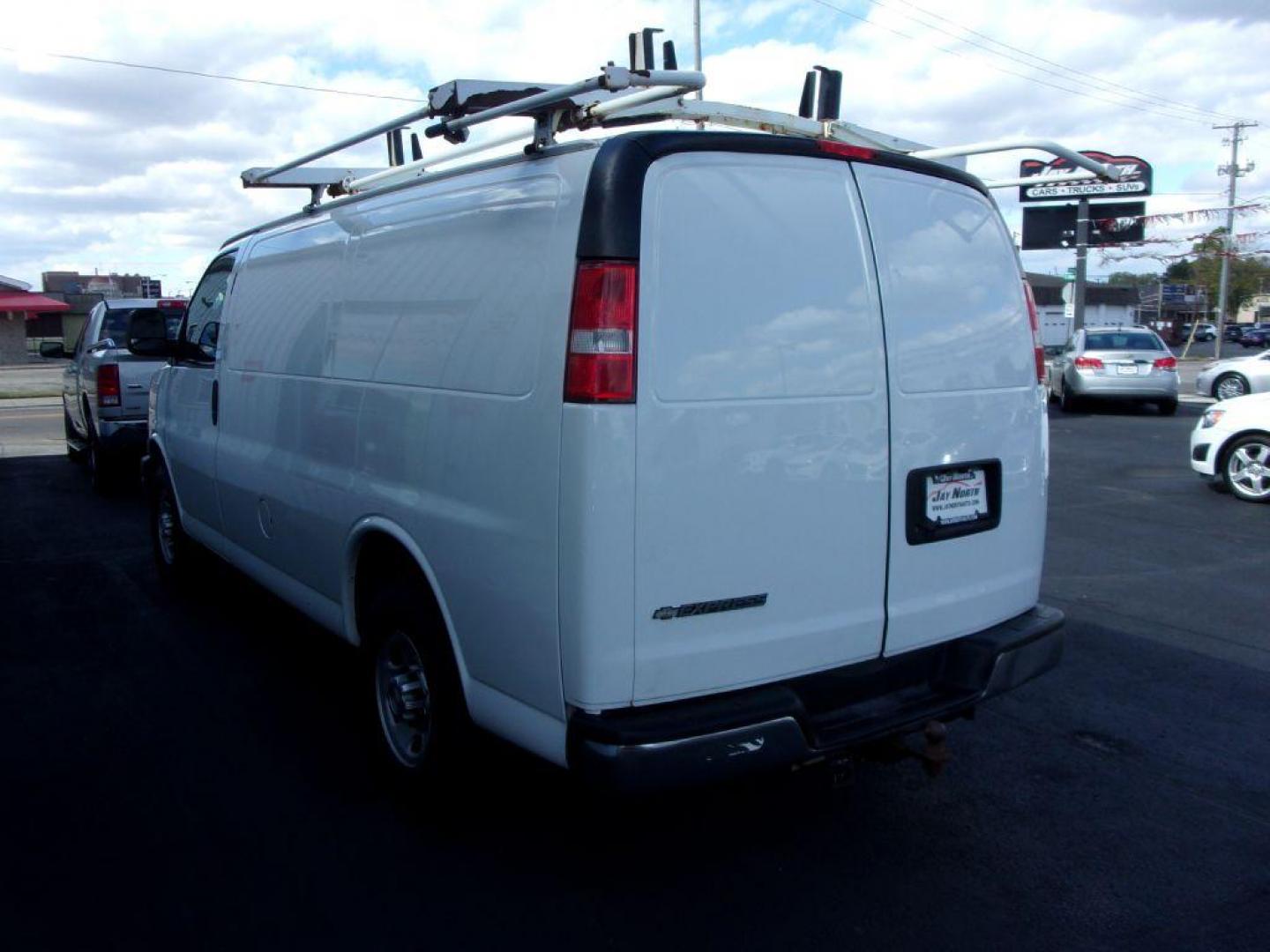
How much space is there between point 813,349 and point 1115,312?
99.1m

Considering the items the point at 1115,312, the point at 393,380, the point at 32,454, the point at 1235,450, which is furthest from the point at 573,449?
the point at 1115,312

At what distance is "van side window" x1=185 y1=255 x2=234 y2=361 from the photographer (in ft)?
20.2

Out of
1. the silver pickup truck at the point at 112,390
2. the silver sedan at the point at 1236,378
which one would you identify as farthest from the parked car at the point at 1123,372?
the silver pickup truck at the point at 112,390

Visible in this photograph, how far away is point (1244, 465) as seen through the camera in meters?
10.5

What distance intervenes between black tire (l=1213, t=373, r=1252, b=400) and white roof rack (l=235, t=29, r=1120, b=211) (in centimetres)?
1888

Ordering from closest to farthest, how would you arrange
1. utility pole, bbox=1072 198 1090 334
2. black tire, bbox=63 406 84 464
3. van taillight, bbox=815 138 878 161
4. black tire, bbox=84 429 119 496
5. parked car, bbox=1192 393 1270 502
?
van taillight, bbox=815 138 878 161
parked car, bbox=1192 393 1270 502
black tire, bbox=84 429 119 496
black tire, bbox=63 406 84 464
utility pole, bbox=1072 198 1090 334

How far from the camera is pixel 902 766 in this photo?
4.51 metres

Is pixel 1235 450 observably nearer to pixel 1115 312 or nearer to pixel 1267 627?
pixel 1267 627

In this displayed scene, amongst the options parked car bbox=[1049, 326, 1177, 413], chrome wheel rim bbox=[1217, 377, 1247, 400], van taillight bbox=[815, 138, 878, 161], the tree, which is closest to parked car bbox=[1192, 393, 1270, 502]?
van taillight bbox=[815, 138, 878, 161]

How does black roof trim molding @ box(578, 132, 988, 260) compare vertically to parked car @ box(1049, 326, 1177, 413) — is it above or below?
above

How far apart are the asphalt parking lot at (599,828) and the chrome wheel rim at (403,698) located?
0.21m

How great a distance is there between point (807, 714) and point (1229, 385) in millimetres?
21774

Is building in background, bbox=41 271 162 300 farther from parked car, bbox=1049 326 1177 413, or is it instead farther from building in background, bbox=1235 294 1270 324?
building in background, bbox=1235 294 1270 324

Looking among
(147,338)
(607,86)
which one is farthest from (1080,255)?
(607,86)
